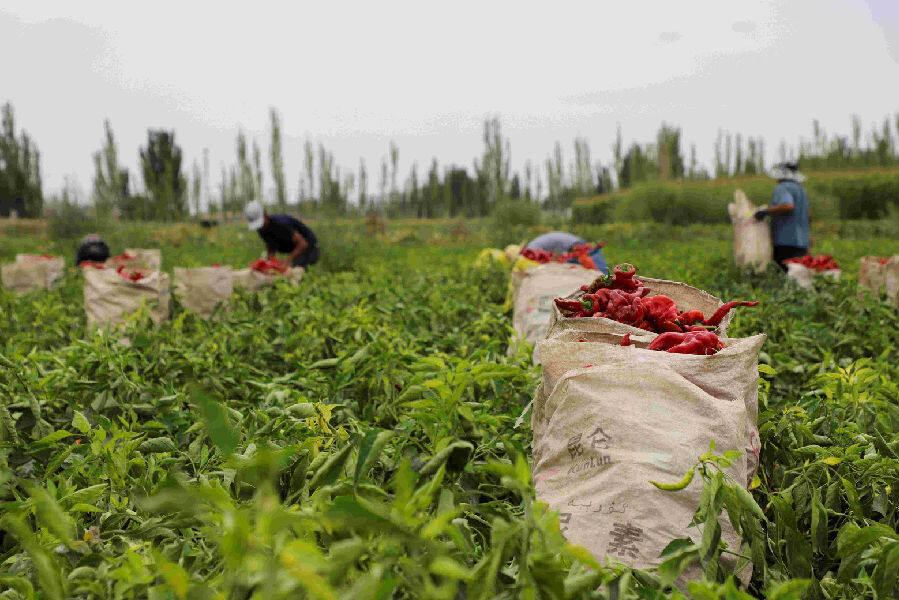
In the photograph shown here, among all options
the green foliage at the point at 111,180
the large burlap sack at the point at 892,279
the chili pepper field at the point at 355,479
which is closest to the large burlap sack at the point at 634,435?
the chili pepper field at the point at 355,479

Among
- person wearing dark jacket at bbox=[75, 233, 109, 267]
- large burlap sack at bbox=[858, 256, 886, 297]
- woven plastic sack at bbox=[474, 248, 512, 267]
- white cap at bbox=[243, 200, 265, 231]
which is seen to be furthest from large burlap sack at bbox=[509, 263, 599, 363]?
person wearing dark jacket at bbox=[75, 233, 109, 267]

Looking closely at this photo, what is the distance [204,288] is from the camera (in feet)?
18.5

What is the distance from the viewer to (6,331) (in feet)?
14.0

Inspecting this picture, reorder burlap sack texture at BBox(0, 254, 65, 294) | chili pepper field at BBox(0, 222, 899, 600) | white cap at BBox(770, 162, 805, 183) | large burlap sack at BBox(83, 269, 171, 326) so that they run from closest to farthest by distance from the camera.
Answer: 1. chili pepper field at BBox(0, 222, 899, 600)
2. large burlap sack at BBox(83, 269, 171, 326)
3. burlap sack texture at BBox(0, 254, 65, 294)
4. white cap at BBox(770, 162, 805, 183)

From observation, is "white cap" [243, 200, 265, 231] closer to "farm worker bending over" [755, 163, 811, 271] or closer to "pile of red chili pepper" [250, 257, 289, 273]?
"pile of red chili pepper" [250, 257, 289, 273]

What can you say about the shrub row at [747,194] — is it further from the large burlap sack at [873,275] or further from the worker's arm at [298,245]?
the worker's arm at [298,245]

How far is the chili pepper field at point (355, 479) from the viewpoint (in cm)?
84

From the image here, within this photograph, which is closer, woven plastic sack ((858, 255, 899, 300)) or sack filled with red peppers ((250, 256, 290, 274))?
woven plastic sack ((858, 255, 899, 300))

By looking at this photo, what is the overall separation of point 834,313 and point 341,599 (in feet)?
14.2

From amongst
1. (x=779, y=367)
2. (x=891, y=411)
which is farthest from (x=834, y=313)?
(x=891, y=411)

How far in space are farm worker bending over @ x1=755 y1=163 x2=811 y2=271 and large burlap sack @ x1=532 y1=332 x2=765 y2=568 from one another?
5594 millimetres

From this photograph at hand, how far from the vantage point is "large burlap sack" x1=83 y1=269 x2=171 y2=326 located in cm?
466

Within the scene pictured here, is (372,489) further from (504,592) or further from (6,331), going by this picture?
(6,331)

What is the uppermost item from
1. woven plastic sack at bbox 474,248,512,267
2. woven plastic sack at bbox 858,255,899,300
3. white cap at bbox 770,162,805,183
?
white cap at bbox 770,162,805,183
